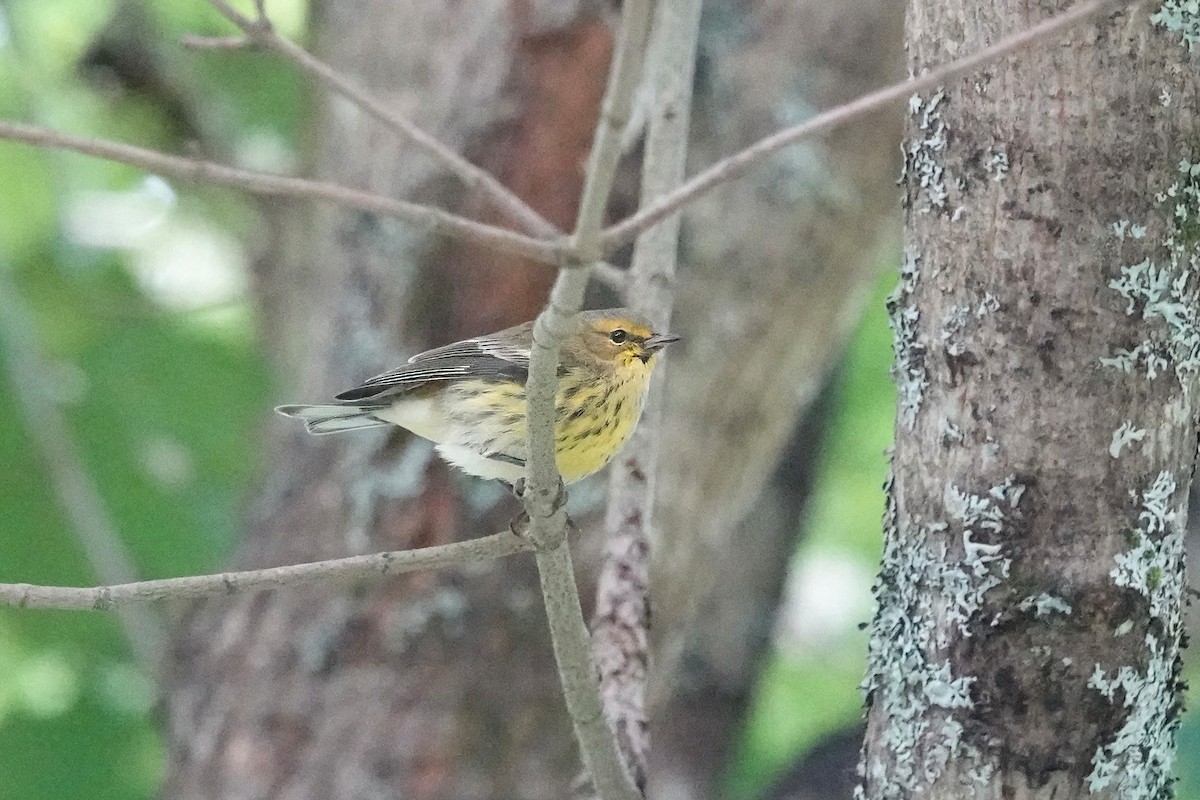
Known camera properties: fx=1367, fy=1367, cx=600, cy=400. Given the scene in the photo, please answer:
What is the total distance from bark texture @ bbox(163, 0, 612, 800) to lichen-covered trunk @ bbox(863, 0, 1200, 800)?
7.02ft

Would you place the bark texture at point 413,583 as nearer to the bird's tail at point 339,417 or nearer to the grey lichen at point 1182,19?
the bird's tail at point 339,417

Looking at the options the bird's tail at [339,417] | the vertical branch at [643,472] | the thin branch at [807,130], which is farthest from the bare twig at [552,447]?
the bird's tail at [339,417]

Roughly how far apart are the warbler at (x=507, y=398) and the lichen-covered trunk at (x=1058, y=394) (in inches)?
46.1

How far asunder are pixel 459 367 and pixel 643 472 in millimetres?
514

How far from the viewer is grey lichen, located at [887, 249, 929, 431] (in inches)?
80.0

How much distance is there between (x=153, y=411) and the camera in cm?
548

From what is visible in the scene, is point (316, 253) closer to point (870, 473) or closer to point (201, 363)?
point (201, 363)

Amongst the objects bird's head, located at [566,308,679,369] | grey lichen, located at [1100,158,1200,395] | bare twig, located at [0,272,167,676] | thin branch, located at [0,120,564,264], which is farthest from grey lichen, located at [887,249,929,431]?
bare twig, located at [0,272,167,676]

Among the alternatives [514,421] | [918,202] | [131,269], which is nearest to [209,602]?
[514,421]

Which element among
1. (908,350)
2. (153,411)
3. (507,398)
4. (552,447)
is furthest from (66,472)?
(908,350)

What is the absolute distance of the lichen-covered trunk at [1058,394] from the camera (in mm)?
1889

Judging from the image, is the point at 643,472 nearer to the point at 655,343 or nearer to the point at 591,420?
the point at 591,420

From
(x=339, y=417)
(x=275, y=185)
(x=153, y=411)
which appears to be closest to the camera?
(x=275, y=185)

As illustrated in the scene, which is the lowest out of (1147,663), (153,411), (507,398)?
(1147,663)
